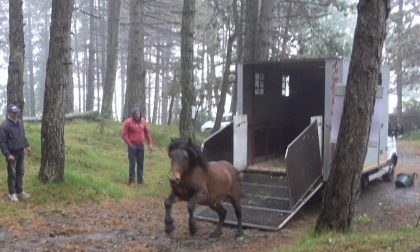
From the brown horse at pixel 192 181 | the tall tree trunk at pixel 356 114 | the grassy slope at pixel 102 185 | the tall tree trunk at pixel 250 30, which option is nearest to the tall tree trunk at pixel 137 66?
the grassy slope at pixel 102 185

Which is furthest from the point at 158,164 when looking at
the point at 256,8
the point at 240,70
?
the point at 256,8

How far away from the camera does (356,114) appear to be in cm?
764

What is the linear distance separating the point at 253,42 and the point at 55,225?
10.6 m

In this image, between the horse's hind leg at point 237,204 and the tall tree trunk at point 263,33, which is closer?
the horse's hind leg at point 237,204

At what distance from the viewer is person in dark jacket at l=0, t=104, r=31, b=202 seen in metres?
10.2

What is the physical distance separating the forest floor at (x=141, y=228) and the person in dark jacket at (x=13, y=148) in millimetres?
602

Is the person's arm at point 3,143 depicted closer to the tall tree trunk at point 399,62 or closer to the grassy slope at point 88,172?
the grassy slope at point 88,172

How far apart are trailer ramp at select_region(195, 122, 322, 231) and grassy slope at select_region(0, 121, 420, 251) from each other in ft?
4.02

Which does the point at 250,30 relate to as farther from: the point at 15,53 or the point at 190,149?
the point at 190,149

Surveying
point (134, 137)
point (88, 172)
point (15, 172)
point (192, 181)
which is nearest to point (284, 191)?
point (192, 181)

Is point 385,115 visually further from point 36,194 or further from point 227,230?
point 36,194

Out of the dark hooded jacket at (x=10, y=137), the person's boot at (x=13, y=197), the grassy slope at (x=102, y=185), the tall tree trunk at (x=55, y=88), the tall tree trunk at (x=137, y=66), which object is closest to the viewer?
the grassy slope at (x=102, y=185)

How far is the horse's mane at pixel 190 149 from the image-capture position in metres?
8.34

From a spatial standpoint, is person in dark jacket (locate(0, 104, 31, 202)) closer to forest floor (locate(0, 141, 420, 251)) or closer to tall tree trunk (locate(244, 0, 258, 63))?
forest floor (locate(0, 141, 420, 251))
